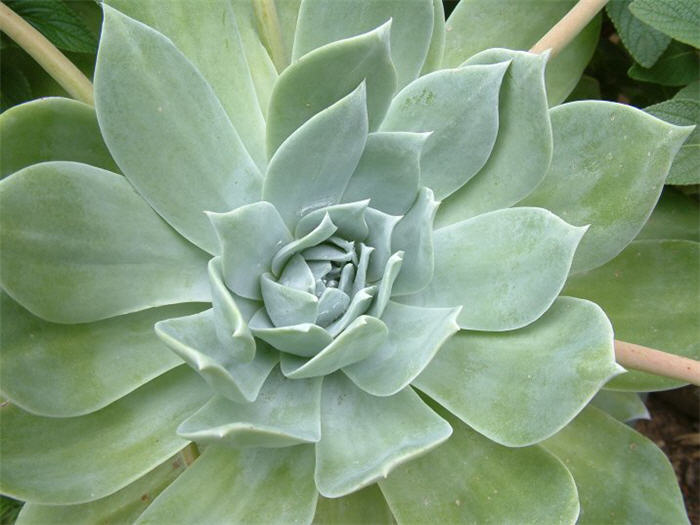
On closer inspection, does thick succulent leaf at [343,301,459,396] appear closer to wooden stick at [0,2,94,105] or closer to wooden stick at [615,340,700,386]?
wooden stick at [615,340,700,386]

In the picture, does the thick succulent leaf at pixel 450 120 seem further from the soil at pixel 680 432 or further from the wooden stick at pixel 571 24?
the soil at pixel 680 432

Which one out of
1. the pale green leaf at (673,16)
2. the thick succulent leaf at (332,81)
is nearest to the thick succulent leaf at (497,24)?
the pale green leaf at (673,16)

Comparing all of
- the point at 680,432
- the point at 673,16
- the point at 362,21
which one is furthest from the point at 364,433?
the point at 680,432

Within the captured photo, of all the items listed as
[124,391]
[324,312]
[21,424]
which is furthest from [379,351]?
[21,424]

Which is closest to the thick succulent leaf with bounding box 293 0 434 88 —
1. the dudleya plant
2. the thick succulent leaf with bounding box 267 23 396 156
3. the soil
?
the dudleya plant

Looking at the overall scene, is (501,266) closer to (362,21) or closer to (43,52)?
(362,21)

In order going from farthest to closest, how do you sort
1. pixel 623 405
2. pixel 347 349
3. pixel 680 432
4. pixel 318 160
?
pixel 680 432 < pixel 623 405 < pixel 318 160 < pixel 347 349
